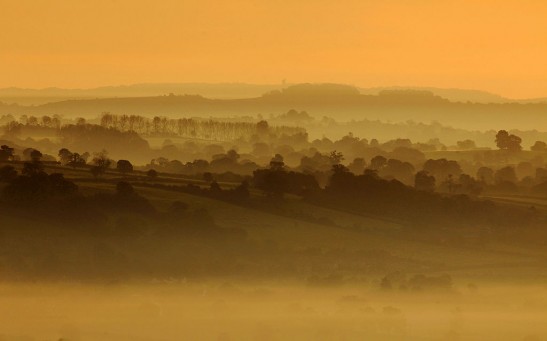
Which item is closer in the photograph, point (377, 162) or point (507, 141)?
point (377, 162)

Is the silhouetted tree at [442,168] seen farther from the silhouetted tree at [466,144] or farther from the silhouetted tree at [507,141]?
the silhouetted tree at [466,144]

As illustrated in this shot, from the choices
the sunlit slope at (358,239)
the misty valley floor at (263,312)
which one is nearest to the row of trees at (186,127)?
the sunlit slope at (358,239)

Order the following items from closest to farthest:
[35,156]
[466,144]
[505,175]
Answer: [35,156], [505,175], [466,144]

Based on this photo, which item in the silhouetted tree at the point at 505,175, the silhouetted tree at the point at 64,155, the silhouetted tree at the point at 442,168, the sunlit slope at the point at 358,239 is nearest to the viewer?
the sunlit slope at the point at 358,239

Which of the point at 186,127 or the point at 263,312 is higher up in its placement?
the point at 186,127

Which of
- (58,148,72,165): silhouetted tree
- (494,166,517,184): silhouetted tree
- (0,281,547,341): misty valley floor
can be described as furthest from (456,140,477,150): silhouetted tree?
(58,148,72,165): silhouetted tree

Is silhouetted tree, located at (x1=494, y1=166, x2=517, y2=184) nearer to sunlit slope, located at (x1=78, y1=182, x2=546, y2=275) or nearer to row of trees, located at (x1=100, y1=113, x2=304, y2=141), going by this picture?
sunlit slope, located at (x1=78, y1=182, x2=546, y2=275)

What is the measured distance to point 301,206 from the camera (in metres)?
93.3

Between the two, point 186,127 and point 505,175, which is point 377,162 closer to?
point 505,175

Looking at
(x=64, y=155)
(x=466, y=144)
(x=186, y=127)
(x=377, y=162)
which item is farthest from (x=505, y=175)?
(x=64, y=155)

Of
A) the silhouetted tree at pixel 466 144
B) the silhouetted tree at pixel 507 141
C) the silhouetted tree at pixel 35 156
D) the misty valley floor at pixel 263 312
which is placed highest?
the silhouetted tree at pixel 507 141

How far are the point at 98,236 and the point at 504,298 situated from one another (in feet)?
113

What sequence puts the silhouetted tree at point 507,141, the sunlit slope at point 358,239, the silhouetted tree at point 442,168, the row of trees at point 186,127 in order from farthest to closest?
1. the silhouetted tree at point 507,141
2. the row of trees at point 186,127
3. the silhouetted tree at point 442,168
4. the sunlit slope at point 358,239

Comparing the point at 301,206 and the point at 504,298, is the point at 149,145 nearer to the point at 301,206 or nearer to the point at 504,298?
the point at 301,206
